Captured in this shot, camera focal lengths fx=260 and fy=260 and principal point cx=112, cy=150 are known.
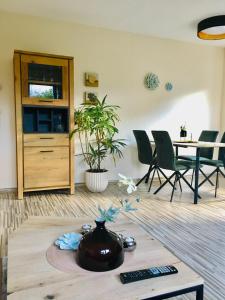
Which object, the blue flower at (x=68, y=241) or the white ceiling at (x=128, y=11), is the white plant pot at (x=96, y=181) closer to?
the white ceiling at (x=128, y=11)

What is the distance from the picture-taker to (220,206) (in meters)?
3.42

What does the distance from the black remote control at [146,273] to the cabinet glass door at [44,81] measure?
2.87 m

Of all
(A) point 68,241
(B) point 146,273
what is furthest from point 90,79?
(B) point 146,273

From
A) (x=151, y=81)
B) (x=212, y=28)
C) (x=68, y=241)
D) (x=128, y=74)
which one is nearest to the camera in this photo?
(x=68, y=241)

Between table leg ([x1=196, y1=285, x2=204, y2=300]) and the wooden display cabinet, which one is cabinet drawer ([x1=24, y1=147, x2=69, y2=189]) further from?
table leg ([x1=196, y1=285, x2=204, y2=300])

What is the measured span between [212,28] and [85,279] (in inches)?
151

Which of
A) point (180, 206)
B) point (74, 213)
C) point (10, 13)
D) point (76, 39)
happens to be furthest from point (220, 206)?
point (10, 13)

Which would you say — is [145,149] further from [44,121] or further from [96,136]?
[44,121]

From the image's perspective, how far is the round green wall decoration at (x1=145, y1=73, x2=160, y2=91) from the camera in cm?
466

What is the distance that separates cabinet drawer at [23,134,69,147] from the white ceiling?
1.75 metres

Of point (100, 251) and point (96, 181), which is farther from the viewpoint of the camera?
point (96, 181)

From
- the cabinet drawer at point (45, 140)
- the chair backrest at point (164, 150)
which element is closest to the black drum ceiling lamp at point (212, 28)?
the chair backrest at point (164, 150)

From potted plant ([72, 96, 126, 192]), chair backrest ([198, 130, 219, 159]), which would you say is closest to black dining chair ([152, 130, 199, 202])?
potted plant ([72, 96, 126, 192])

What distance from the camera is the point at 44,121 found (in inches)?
148
